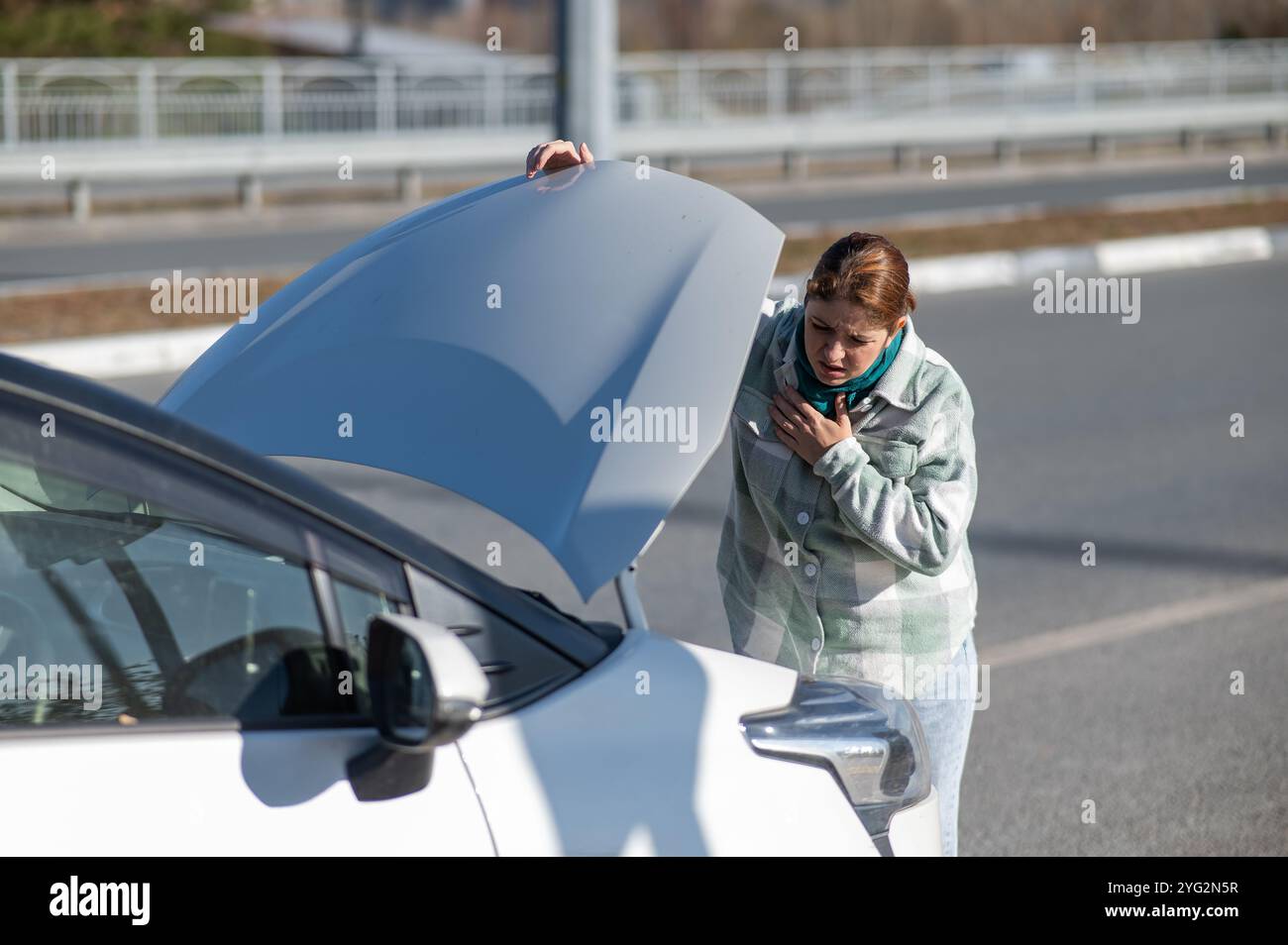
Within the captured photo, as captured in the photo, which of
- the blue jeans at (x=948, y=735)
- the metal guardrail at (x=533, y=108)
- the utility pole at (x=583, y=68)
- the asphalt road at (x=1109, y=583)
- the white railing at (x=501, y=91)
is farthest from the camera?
the white railing at (x=501, y=91)

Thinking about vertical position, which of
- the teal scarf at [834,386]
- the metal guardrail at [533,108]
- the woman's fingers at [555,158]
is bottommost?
the teal scarf at [834,386]

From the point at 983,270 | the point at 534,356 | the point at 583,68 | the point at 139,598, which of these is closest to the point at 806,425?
the point at 534,356

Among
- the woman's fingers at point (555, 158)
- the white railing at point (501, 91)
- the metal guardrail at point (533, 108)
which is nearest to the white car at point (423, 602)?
the woman's fingers at point (555, 158)

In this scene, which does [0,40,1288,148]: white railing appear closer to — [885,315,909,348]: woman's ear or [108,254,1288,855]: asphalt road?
[108,254,1288,855]: asphalt road

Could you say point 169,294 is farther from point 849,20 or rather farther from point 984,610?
point 849,20

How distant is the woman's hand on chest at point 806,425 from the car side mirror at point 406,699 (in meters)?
1.00

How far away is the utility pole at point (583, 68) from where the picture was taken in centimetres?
892

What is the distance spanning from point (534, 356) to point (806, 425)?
0.60m

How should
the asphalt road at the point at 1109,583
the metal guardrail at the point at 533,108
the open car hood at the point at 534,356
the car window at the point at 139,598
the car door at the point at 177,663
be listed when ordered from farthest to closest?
the metal guardrail at the point at 533,108 → the asphalt road at the point at 1109,583 → the open car hood at the point at 534,356 → the car window at the point at 139,598 → the car door at the point at 177,663

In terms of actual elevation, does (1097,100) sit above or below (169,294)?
above

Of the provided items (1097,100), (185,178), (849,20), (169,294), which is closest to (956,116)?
(1097,100)

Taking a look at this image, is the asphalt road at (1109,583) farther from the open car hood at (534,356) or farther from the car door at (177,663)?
the car door at (177,663)
